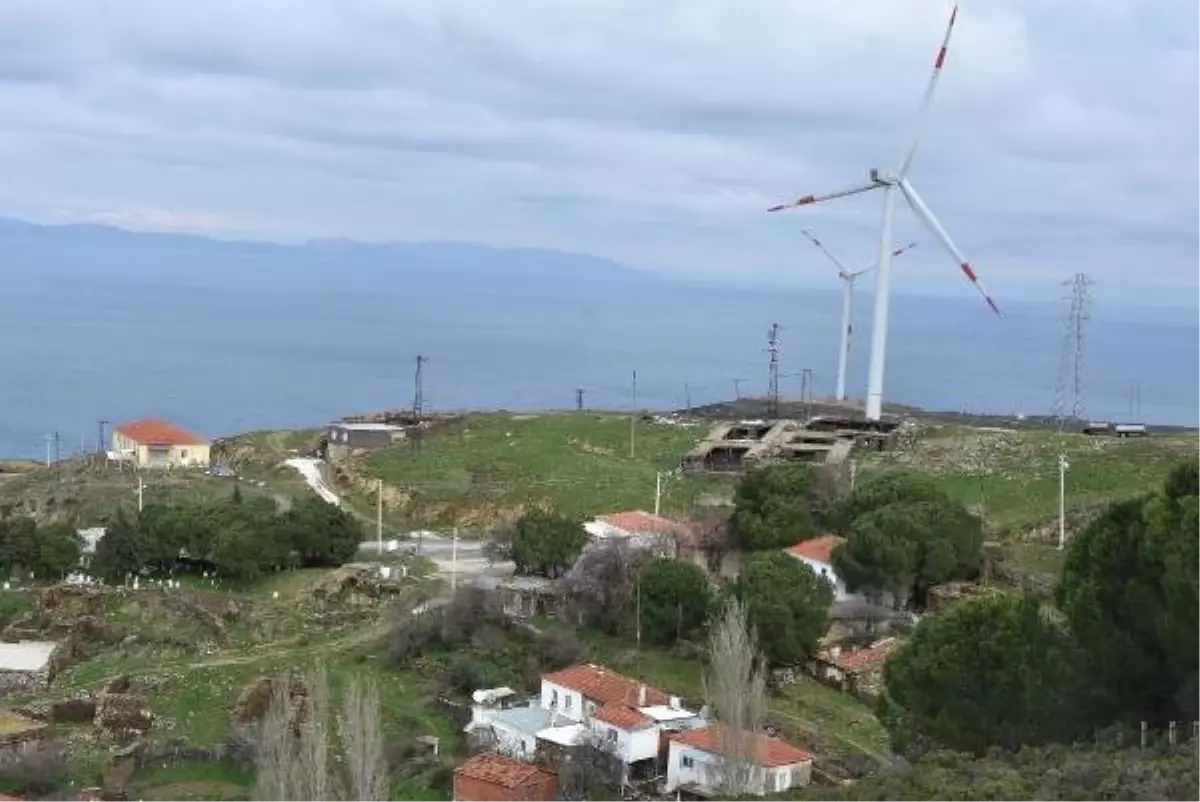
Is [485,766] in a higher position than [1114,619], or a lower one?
lower

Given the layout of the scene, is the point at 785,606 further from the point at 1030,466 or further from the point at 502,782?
the point at 1030,466

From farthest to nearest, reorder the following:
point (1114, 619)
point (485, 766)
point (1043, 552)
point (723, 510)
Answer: point (723, 510) < point (1043, 552) < point (485, 766) < point (1114, 619)

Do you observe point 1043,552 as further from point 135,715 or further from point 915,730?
point 135,715

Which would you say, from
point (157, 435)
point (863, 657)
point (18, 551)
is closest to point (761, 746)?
point (863, 657)

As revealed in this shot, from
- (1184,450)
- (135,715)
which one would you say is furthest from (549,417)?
(135,715)

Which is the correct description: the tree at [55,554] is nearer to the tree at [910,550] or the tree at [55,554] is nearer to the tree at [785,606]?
the tree at [785,606]

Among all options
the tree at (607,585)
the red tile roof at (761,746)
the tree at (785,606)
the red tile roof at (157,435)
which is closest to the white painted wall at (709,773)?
the red tile roof at (761,746)

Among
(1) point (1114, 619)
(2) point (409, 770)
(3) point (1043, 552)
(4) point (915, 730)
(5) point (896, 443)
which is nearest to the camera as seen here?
(1) point (1114, 619)
